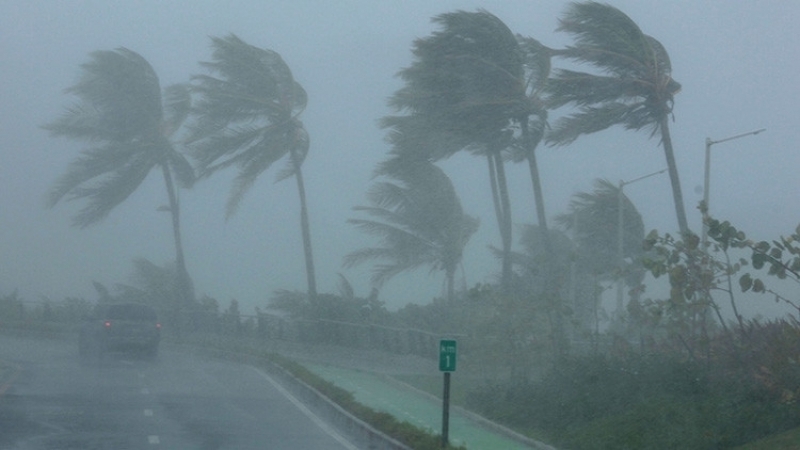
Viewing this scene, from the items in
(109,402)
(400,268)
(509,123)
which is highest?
(509,123)

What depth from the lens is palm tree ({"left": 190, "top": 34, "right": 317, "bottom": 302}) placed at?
41312 mm

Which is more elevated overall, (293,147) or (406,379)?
(293,147)

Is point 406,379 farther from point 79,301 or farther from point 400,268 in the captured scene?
point 79,301

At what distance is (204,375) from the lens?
3008 centimetres

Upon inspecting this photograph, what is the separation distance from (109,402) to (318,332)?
58.3 ft

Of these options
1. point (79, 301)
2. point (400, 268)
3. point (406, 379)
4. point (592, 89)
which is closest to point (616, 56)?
point (592, 89)

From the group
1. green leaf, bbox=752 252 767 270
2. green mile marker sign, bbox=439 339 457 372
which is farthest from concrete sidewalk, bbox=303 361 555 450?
green leaf, bbox=752 252 767 270

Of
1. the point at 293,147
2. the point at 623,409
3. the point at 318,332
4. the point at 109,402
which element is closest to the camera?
the point at 623,409

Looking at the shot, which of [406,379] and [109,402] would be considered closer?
[109,402]

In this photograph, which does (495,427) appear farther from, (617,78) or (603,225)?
(603,225)

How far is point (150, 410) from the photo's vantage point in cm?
2091

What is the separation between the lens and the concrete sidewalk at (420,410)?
18.2m

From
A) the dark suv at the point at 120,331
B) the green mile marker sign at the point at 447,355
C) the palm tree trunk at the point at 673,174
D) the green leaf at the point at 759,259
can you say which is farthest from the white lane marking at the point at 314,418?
the palm tree trunk at the point at 673,174

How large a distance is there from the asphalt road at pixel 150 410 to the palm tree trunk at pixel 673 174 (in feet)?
34.3
